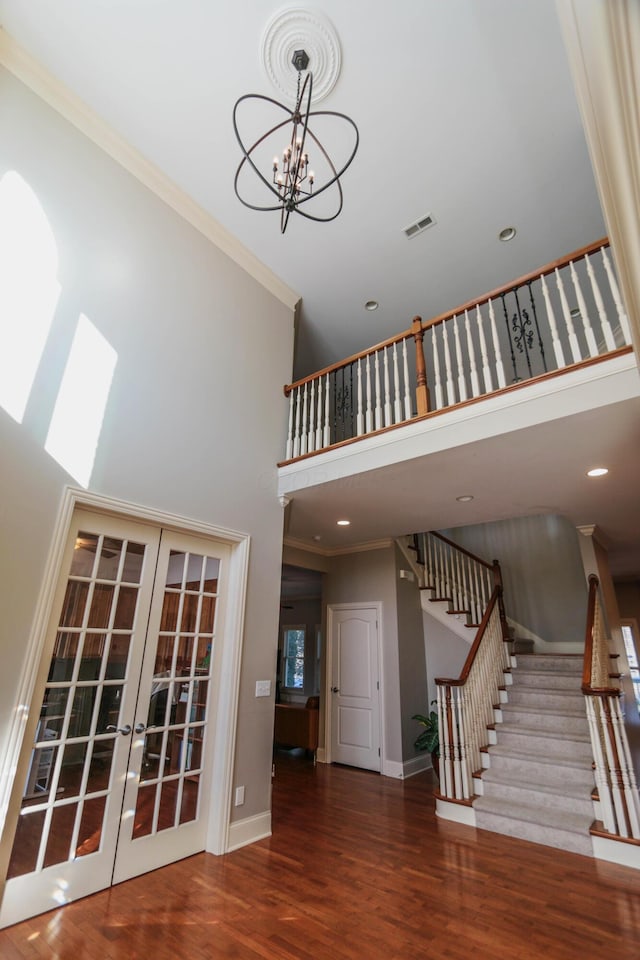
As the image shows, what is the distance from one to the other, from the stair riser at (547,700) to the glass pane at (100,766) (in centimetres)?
435

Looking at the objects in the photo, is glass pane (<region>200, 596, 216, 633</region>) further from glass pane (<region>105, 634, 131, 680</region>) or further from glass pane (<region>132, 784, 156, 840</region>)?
glass pane (<region>132, 784, 156, 840</region>)

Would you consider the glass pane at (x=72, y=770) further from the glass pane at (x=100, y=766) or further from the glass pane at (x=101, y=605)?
the glass pane at (x=101, y=605)

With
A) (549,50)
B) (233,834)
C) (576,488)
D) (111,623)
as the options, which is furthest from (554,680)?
(549,50)

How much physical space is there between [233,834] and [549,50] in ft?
20.4

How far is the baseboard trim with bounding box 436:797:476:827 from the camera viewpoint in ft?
13.6

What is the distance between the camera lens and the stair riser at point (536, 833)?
11.8 feet

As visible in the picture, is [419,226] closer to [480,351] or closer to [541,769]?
[480,351]

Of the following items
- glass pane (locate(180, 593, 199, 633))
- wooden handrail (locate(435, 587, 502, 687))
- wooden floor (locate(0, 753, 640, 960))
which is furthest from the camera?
wooden handrail (locate(435, 587, 502, 687))

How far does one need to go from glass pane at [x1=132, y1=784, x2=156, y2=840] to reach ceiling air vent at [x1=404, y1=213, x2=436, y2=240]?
17.5 ft

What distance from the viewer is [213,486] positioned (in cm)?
399

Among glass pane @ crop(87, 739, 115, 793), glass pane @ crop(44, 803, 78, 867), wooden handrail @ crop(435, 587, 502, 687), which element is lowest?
glass pane @ crop(44, 803, 78, 867)

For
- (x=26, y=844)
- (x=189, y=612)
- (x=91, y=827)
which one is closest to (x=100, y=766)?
(x=91, y=827)

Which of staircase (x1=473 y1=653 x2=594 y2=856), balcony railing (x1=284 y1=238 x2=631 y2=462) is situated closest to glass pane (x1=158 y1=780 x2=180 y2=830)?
staircase (x1=473 y1=653 x2=594 y2=856)

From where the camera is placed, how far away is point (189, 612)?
370 centimetres
